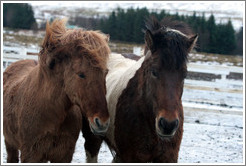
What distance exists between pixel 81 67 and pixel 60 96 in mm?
486

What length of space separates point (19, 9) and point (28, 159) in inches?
995

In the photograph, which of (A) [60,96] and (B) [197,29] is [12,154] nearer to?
(A) [60,96]

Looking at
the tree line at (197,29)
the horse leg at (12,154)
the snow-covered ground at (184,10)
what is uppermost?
the horse leg at (12,154)

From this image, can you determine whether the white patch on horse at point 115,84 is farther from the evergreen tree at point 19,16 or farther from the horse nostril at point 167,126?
the evergreen tree at point 19,16

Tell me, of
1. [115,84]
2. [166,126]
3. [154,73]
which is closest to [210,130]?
[115,84]

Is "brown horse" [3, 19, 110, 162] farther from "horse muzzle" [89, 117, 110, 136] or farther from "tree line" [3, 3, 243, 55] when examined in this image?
"tree line" [3, 3, 243, 55]

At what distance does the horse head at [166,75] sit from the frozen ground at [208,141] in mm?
3057

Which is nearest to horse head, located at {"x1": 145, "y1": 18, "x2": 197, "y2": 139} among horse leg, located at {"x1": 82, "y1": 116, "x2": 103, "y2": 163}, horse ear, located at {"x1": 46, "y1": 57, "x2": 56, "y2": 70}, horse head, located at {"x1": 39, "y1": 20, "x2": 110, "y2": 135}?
horse head, located at {"x1": 39, "y1": 20, "x2": 110, "y2": 135}

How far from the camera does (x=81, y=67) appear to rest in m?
3.48

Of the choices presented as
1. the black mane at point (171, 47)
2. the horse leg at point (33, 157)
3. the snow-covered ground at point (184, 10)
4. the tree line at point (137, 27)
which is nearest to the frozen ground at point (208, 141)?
the horse leg at point (33, 157)

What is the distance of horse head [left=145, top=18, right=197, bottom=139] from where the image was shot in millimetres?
3359

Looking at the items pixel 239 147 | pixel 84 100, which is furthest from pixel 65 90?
pixel 239 147

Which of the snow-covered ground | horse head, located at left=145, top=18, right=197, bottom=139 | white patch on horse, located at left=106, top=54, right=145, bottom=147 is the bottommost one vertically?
the snow-covered ground

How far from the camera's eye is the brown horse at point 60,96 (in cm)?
343
